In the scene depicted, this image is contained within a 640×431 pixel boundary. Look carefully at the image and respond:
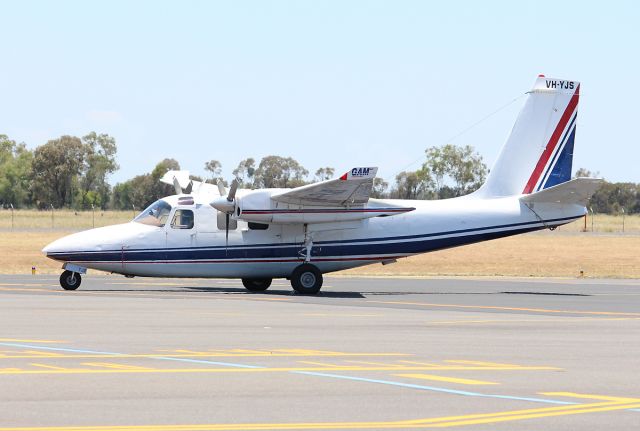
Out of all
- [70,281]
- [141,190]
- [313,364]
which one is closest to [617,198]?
[141,190]

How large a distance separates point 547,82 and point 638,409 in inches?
995

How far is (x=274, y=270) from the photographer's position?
111ft

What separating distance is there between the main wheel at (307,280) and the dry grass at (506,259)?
44.3 ft

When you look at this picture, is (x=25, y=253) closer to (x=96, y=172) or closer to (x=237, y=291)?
(x=237, y=291)

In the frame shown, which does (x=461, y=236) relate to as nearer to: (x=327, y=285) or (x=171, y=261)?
(x=327, y=285)

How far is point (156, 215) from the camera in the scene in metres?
33.3

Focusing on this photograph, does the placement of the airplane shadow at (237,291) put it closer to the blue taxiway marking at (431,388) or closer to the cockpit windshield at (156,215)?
the cockpit windshield at (156,215)

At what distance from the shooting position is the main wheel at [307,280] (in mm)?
32875

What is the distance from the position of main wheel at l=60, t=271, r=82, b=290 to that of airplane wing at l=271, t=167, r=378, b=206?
223 inches

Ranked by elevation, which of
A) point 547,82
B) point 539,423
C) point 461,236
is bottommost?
point 539,423

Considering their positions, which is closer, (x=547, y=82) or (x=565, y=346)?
(x=565, y=346)

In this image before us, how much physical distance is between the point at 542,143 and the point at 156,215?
457 inches

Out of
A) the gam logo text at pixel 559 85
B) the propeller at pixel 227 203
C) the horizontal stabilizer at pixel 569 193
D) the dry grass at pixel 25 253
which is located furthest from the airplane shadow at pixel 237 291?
the dry grass at pixel 25 253

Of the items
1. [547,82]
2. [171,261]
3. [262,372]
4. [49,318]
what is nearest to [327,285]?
[171,261]
